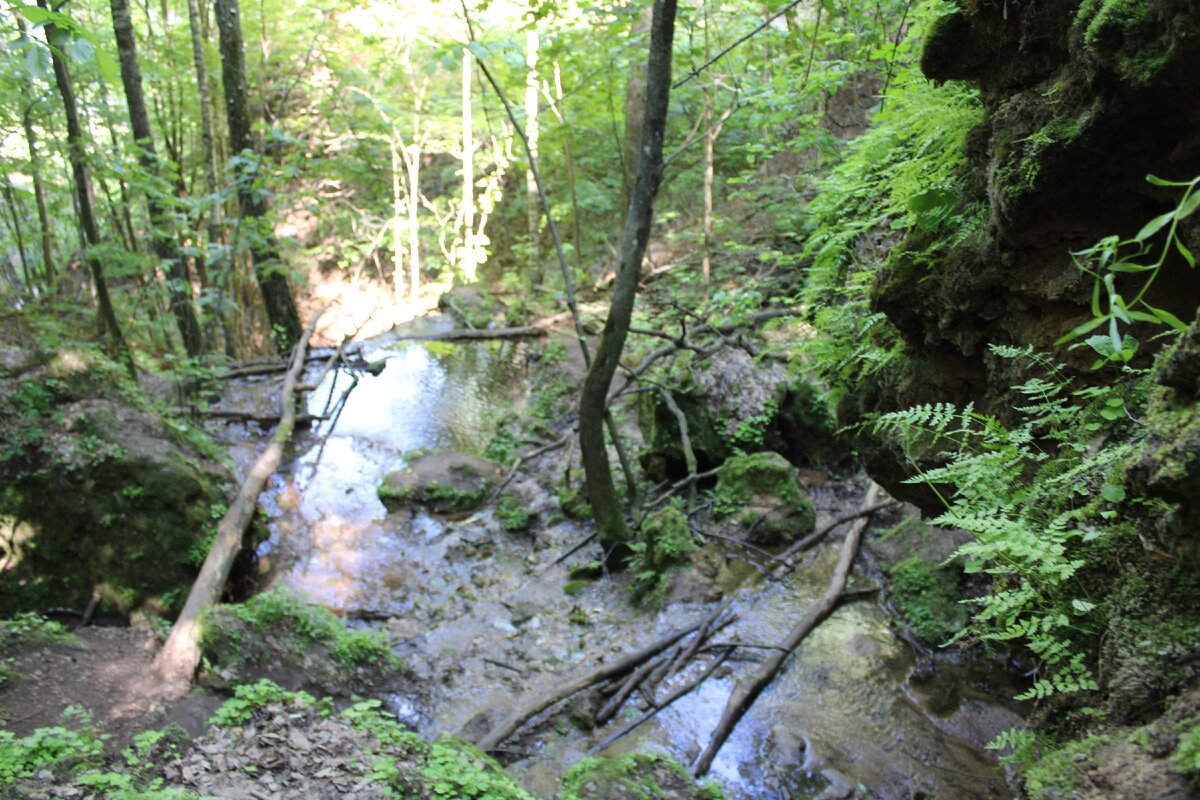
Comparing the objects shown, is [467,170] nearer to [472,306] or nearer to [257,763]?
[472,306]

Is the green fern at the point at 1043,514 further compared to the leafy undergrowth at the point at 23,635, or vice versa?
the leafy undergrowth at the point at 23,635

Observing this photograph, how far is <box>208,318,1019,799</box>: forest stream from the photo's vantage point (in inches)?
187

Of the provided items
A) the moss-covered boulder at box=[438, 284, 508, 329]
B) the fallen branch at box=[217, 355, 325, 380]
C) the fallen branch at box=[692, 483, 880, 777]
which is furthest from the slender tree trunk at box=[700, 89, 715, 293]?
the fallen branch at box=[217, 355, 325, 380]

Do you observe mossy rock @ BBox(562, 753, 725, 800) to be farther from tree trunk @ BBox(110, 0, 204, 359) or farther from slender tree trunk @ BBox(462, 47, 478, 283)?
slender tree trunk @ BBox(462, 47, 478, 283)

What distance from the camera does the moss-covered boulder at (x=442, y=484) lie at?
9.54 meters

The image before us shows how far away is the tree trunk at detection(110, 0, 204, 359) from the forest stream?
1.80 m

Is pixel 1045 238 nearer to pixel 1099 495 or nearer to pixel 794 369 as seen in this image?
pixel 1099 495

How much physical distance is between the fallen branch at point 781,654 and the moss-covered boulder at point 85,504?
17.3 ft

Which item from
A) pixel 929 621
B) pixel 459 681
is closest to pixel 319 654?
pixel 459 681

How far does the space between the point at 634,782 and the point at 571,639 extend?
2.80m

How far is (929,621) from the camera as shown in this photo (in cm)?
574

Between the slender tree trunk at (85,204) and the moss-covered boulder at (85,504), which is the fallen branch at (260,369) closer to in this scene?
the slender tree trunk at (85,204)

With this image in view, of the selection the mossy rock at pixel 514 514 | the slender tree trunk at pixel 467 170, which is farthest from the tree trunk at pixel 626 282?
the slender tree trunk at pixel 467 170

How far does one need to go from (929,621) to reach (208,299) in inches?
363
